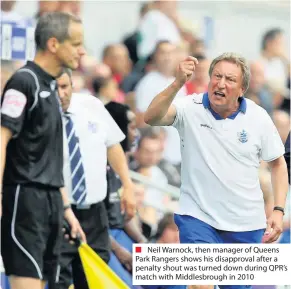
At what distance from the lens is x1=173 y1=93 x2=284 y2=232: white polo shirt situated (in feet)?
29.0

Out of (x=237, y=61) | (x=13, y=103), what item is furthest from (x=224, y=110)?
(x=13, y=103)

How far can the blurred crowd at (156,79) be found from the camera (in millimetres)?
12625

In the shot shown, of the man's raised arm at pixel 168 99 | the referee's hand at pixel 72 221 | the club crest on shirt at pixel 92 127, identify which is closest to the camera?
the man's raised arm at pixel 168 99

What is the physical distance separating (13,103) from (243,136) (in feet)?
4.72

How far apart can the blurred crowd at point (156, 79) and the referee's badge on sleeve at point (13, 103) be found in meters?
2.39

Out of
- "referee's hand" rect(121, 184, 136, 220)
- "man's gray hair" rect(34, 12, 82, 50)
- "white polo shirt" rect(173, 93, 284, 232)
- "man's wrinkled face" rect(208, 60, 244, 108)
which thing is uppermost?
"man's gray hair" rect(34, 12, 82, 50)

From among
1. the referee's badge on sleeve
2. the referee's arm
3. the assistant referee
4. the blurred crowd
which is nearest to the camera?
the referee's arm

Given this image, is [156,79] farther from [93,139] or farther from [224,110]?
[224,110]

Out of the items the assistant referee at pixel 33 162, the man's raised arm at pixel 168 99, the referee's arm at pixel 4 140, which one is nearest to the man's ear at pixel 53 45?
the assistant referee at pixel 33 162

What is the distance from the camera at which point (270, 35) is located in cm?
1655

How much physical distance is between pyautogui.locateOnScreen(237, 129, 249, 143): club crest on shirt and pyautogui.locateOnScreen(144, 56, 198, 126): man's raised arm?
17.6 inches

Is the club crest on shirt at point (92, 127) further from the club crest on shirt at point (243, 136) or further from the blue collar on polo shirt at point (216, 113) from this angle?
the club crest on shirt at point (243, 136)

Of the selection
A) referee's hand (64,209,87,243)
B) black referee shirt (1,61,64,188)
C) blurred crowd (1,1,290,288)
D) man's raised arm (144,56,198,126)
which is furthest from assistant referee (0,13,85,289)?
blurred crowd (1,1,290,288)

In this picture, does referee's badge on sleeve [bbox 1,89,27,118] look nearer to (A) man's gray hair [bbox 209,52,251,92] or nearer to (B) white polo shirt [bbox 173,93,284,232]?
(B) white polo shirt [bbox 173,93,284,232]
